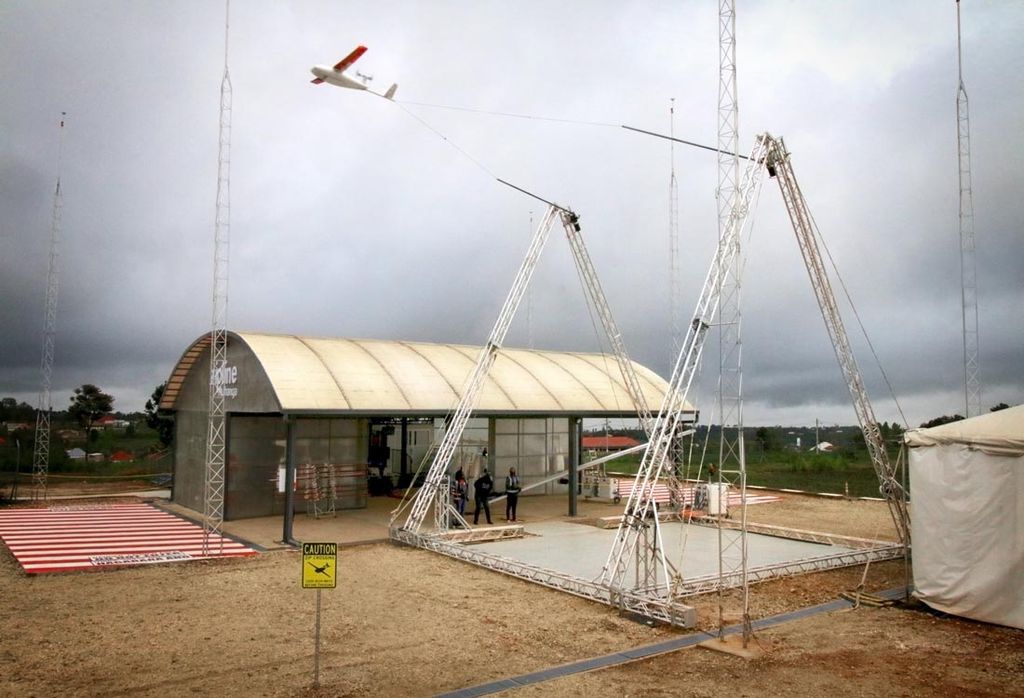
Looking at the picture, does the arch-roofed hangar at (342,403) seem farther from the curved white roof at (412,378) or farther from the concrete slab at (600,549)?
the concrete slab at (600,549)

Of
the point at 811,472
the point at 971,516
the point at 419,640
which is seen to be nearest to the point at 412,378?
the point at 419,640

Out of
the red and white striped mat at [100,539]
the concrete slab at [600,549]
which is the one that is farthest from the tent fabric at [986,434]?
the red and white striped mat at [100,539]

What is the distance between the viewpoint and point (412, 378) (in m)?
22.0

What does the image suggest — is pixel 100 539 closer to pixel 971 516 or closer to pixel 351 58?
pixel 351 58

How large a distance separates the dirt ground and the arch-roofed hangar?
570 cm

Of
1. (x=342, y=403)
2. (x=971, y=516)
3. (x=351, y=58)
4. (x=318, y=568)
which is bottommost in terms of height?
(x=318, y=568)

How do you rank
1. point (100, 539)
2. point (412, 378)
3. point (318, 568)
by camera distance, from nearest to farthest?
point (318, 568) → point (100, 539) → point (412, 378)

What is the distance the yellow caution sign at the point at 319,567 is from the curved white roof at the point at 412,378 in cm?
957

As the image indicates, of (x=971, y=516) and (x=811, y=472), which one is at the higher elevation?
(x=971, y=516)

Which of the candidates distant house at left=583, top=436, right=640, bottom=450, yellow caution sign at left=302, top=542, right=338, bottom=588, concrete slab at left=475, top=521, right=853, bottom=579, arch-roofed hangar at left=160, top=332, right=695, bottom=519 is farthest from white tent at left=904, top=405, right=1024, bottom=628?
distant house at left=583, top=436, right=640, bottom=450

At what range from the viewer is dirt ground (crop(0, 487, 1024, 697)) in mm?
8664

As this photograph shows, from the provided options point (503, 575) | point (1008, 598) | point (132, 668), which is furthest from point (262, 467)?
point (1008, 598)

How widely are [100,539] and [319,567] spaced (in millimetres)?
13010

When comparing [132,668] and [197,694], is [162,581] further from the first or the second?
[197,694]
